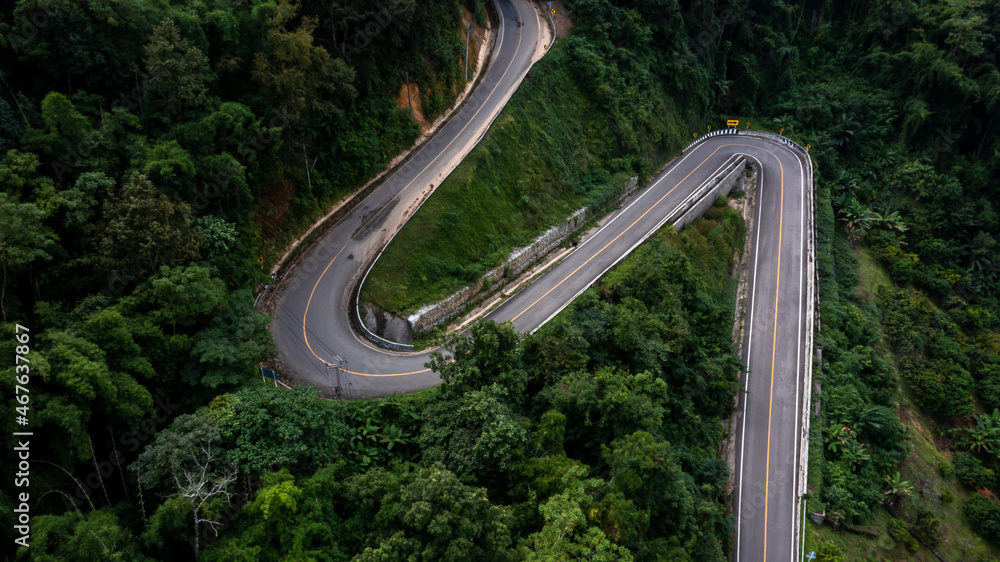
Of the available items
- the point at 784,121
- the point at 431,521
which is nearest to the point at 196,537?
the point at 431,521

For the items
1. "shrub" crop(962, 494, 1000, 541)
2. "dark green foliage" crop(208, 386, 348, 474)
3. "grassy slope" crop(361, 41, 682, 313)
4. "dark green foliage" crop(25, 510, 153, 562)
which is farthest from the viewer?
"shrub" crop(962, 494, 1000, 541)

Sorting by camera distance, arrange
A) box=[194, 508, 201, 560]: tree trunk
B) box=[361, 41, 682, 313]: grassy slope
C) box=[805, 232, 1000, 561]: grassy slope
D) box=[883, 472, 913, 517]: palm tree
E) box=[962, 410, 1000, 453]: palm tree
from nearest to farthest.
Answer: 1. box=[194, 508, 201, 560]: tree trunk
2. box=[805, 232, 1000, 561]: grassy slope
3. box=[361, 41, 682, 313]: grassy slope
4. box=[883, 472, 913, 517]: palm tree
5. box=[962, 410, 1000, 453]: palm tree

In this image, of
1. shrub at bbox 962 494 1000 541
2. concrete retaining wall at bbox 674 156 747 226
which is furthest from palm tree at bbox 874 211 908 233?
shrub at bbox 962 494 1000 541

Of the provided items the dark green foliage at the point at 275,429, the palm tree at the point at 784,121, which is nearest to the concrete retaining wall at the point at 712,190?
the palm tree at the point at 784,121

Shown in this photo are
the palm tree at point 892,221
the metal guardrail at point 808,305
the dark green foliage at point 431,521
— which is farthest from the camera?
the palm tree at point 892,221

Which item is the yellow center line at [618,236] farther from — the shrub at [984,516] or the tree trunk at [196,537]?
the shrub at [984,516]

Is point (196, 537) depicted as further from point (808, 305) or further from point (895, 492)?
point (808, 305)

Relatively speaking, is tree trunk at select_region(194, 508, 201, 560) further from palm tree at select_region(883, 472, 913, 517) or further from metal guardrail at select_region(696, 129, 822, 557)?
palm tree at select_region(883, 472, 913, 517)
